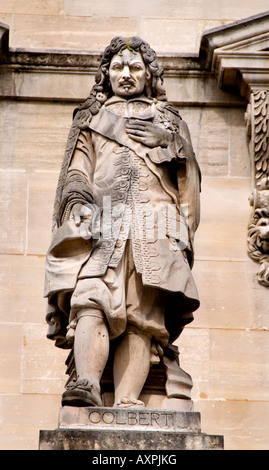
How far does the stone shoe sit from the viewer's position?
35.8ft

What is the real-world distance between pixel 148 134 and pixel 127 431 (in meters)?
2.12

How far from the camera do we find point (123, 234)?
11477 millimetres

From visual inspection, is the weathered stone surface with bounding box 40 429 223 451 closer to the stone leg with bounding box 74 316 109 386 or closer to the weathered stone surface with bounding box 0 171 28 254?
the stone leg with bounding box 74 316 109 386

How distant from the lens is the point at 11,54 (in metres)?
14.2

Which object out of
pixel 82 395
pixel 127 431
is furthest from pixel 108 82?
pixel 127 431

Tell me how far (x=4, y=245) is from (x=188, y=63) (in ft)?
6.76

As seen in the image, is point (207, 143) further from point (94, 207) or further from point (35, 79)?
point (94, 207)

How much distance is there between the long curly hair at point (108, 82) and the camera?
12188mm

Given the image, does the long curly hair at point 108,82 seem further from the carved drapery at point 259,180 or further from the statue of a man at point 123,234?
the carved drapery at point 259,180

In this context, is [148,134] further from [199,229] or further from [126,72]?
[199,229]

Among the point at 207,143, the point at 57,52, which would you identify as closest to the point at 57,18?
the point at 57,52
